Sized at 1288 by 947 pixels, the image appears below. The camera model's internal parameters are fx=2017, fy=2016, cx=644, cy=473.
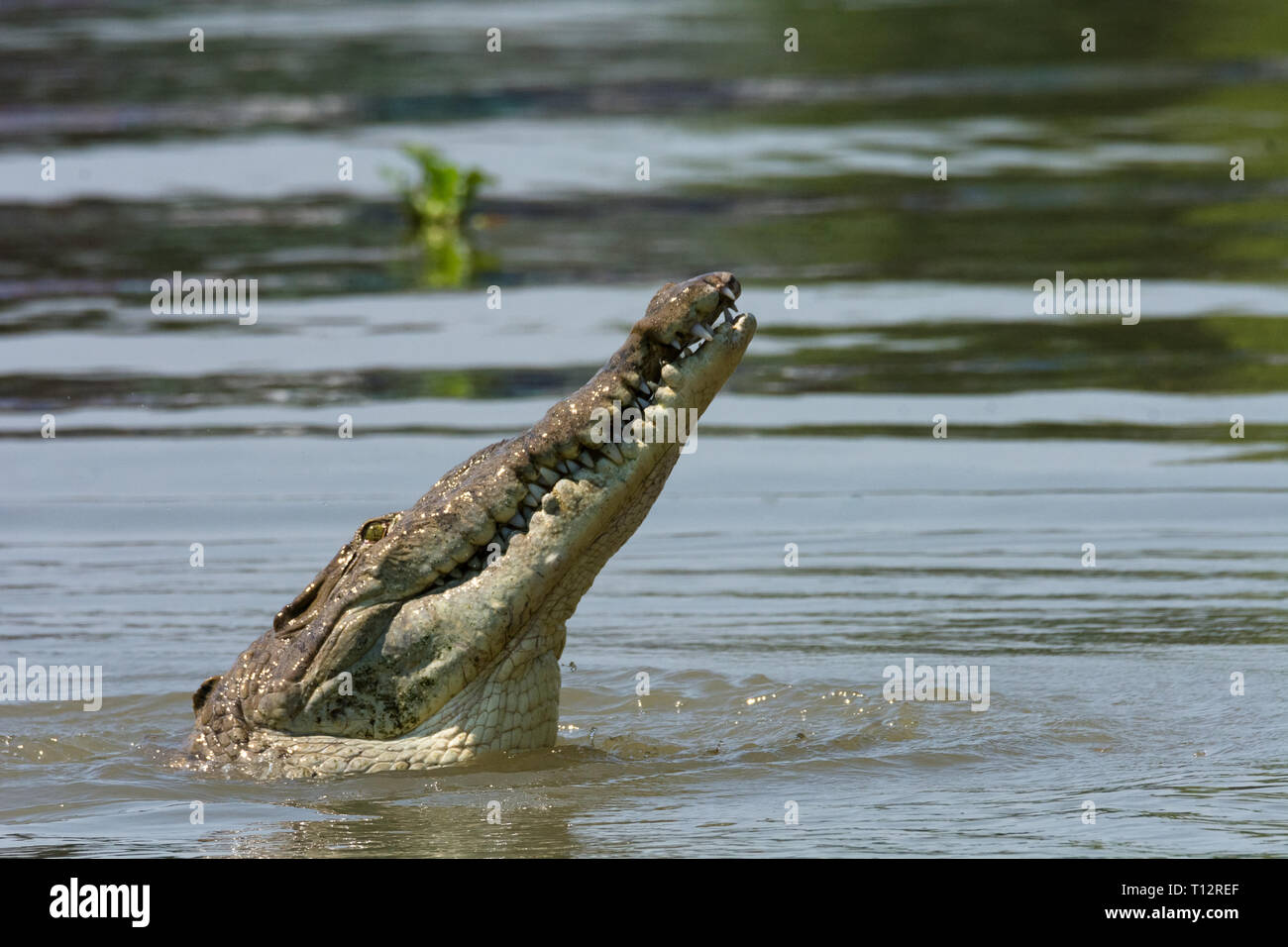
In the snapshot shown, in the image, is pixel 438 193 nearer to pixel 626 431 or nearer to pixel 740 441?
pixel 740 441

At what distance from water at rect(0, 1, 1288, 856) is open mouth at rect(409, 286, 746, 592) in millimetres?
840

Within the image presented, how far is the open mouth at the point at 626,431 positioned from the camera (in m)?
5.46

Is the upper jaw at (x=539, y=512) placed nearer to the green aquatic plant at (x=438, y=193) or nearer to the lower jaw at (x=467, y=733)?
Result: the lower jaw at (x=467, y=733)

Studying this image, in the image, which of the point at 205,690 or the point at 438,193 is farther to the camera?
the point at 438,193

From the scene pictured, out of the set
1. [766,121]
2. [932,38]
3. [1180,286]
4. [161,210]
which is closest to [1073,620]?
[1180,286]

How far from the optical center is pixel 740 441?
11.0 meters

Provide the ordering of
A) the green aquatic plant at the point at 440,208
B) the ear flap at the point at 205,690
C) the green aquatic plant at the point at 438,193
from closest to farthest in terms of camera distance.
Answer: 1. the ear flap at the point at 205,690
2. the green aquatic plant at the point at 440,208
3. the green aquatic plant at the point at 438,193

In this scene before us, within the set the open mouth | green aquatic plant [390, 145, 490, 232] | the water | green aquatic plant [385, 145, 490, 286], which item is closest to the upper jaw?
the open mouth

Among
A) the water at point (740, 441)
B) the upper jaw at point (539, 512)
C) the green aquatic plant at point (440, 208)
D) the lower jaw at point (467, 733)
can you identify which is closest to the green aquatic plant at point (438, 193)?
the green aquatic plant at point (440, 208)

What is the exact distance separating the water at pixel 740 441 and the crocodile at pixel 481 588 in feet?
0.49

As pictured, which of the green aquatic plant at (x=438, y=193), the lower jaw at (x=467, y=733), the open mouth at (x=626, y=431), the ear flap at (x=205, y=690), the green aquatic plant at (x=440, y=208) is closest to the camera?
the open mouth at (x=626, y=431)

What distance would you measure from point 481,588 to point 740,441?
5.33 m

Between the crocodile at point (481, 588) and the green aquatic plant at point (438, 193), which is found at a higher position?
the green aquatic plant at point (438, 193)

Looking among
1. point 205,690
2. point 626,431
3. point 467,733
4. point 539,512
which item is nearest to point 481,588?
point 539,512
